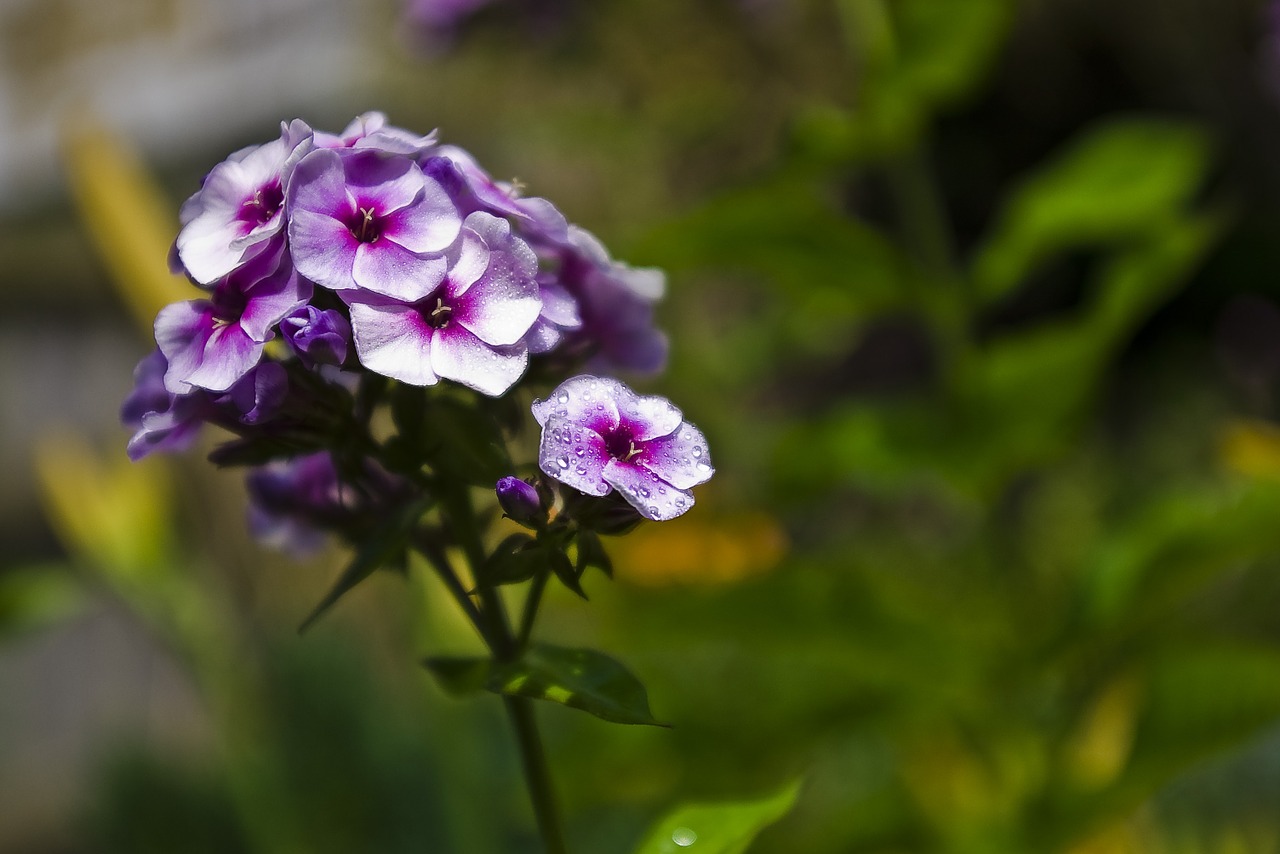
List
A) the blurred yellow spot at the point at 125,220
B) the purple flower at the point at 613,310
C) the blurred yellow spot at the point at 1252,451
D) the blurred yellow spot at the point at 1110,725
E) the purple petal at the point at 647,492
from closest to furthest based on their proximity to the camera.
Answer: the purple petal at the point at 647,492 → the purple flower at the point at 613,310 → the blurred yellow spot at the point at 1252,451 → the blurred yellow spot at the point at 1110,725 → the blurred yellow spot at the point at 125,220

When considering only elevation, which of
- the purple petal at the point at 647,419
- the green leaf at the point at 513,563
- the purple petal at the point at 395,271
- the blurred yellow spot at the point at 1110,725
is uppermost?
the blurred yellow spot at the point at 1110,725

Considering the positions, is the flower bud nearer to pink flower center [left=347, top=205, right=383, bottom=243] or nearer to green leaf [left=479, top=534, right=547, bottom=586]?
green leaf [left=479, top=534, right=547, bottom=586]

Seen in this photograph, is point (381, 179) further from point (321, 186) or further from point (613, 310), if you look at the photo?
point (613, 310)

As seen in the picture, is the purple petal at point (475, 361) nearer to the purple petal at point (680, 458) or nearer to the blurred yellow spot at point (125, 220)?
the purple petal at point (680, 458)

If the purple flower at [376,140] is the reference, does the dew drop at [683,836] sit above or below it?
below

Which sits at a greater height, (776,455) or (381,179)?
(776,455)

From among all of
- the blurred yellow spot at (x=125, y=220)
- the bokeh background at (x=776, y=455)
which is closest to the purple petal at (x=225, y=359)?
the bokeh background at (x=776, y=455)

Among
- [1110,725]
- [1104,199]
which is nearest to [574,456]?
[1104,199]
